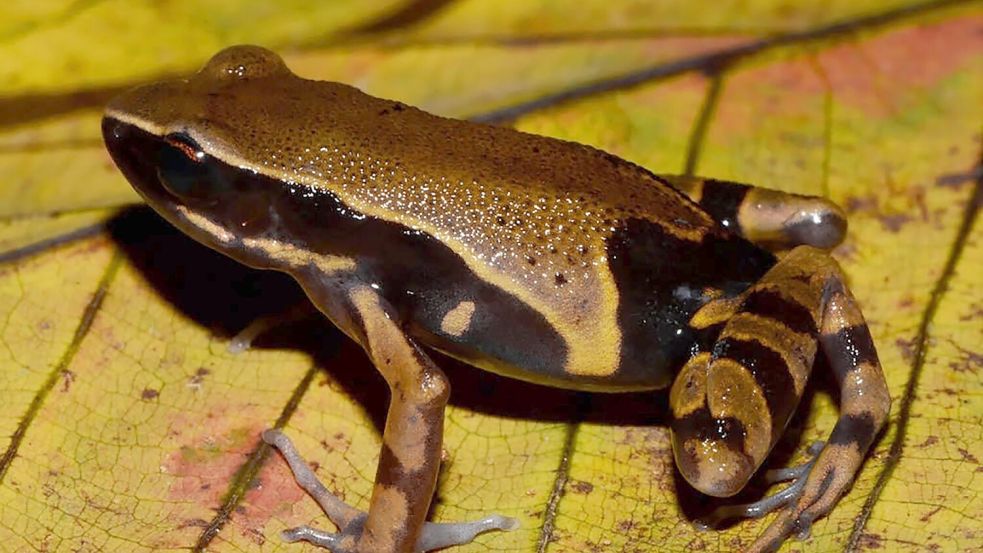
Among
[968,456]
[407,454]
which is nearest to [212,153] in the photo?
[407,454]

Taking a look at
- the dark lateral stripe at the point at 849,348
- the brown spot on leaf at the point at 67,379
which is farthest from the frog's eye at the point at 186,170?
the dark lateral stripe at the point at 849,348

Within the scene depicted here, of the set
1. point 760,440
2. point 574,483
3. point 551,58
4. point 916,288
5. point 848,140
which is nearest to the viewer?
point 760,440

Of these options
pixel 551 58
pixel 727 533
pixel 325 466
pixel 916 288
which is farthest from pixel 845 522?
pixel 551 58

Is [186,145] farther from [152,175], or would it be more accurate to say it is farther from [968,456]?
[968,456]

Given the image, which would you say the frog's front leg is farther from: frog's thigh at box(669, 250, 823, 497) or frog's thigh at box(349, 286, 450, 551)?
frog's thigh at box(669, 250, 823, 497)

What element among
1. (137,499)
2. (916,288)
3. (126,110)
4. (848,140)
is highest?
(848,140)

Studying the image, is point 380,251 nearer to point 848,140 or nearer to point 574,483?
point 574,483

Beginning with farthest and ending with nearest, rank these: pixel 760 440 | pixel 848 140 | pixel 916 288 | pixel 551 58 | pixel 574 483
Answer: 1. pixel 551 58
2. pixel 848 140
3. pixel 916 288
4. pixel 574 483
5. pixel 760 440
